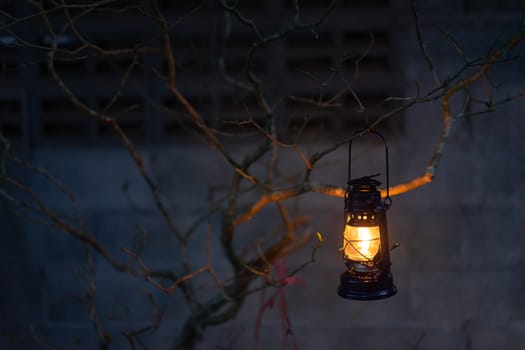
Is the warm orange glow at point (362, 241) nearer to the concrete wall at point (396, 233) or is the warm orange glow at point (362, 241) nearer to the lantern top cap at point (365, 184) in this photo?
the lantern top cap at point (365, 184)

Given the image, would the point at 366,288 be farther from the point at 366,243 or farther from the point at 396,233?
the point at 396,233

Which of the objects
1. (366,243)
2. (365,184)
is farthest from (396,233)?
(365,184)

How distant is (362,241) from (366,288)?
0.79 ft

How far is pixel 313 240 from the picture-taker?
5.45m

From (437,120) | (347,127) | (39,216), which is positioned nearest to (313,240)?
(347,127)

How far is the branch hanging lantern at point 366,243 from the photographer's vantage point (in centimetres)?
291

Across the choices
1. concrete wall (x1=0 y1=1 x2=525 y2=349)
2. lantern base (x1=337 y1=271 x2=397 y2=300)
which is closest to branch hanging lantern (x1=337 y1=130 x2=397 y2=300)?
lantern base (x1=337 y1=271 x2=397 y2=300)

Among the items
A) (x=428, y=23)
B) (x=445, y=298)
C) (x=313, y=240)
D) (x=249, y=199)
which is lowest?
(x=445, y=298)

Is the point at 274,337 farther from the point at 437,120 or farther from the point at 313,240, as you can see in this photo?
the point at 437,120

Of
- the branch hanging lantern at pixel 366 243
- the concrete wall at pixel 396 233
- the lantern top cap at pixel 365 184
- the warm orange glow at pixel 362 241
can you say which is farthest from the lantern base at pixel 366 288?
the concrete wall at pixel 396 233

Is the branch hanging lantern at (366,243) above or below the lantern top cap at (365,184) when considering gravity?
below

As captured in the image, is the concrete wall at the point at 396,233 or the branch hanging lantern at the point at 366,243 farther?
the concrete wall at the point at 396,233

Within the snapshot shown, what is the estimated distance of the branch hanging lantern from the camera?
291 centimetres

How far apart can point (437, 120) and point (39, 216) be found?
3.93 meters
